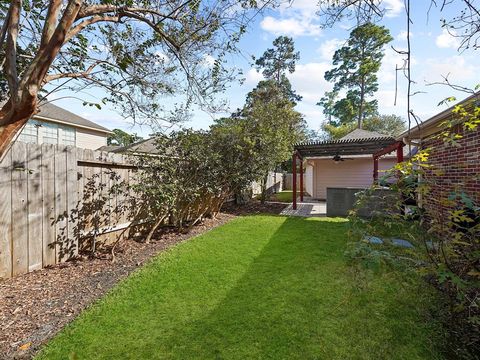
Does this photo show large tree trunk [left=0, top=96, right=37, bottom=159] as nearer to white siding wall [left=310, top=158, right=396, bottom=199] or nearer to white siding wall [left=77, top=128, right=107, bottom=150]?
white siding wall [left=310, top=158, right=396, bottom=199]

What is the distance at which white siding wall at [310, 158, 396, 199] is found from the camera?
15.3 m

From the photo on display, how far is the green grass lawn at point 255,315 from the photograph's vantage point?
236 cm

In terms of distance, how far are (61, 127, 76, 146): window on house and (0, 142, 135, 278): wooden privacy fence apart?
12890 millimetres

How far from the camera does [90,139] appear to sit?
17234 millimetres

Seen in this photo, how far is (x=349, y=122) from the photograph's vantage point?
3169 centimetres

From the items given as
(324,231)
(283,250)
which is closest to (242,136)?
(324,231)

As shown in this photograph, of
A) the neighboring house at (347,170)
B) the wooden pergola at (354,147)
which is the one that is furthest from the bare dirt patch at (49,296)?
the neighboring house at (347,170)

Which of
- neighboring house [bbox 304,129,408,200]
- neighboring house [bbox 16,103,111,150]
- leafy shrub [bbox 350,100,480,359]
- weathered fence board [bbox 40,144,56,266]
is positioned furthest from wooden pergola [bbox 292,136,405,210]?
neighboring house [bbox 16,103,111,150]

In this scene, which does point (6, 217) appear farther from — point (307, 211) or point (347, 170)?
point (347, 170)

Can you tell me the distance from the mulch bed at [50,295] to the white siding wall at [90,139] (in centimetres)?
1416

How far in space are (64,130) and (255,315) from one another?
16764 millimetres

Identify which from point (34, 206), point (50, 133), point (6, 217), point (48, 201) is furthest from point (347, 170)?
point (50, 133)

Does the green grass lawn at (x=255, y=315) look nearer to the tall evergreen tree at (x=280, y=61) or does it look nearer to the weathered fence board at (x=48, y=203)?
the weathered fence board at (x=48, y=203)

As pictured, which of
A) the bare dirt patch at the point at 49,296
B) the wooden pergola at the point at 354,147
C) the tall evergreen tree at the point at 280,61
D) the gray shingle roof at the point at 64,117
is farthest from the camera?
the tall evergreen tree at the point at 280,61
